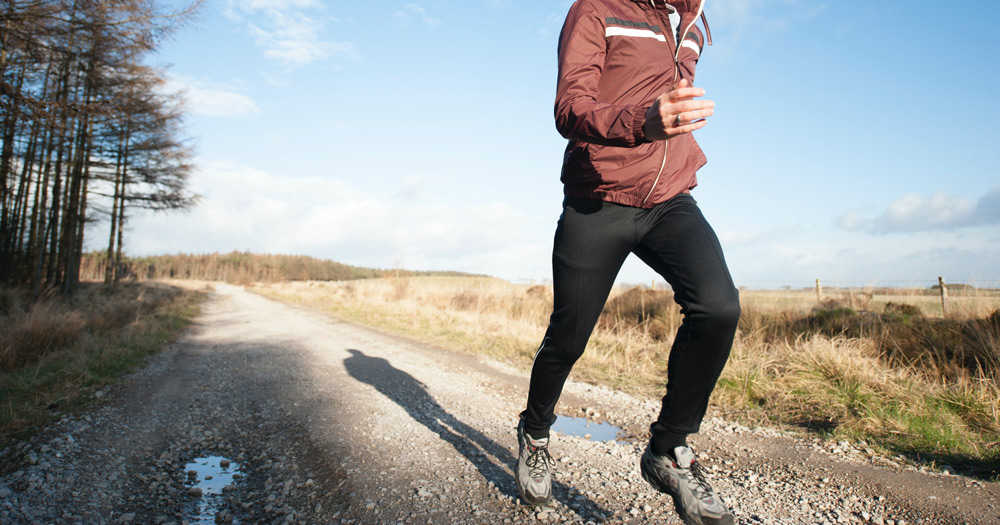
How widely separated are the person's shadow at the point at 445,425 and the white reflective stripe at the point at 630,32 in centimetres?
193

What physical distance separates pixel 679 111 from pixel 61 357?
23.2 feet

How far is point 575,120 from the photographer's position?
5.24 ft

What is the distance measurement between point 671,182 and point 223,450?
2.92 metres

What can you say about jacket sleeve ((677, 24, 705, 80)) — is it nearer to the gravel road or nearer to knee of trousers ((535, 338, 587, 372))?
knee of trousers ((535, 338, 587, 372))

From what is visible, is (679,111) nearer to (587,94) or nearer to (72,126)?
(587,94)

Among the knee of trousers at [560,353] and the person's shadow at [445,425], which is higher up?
the knee of trousers at [560,353]

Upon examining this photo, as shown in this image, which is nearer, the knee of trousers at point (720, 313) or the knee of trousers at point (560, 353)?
the knee of trousers at point (720, 313)

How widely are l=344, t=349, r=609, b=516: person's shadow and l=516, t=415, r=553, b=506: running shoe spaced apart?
145 mm

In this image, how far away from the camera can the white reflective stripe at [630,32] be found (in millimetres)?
1927

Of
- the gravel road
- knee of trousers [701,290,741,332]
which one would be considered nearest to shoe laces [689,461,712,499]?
the gravel road

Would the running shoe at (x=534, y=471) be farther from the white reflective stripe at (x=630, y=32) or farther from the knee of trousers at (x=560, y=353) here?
the white reflective stripe at (x=630, y=32)

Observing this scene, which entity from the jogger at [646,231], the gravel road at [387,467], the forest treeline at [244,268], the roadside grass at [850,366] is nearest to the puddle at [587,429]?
the gravel road at [387,467]

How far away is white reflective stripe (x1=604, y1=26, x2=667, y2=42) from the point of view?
1927 millimetres

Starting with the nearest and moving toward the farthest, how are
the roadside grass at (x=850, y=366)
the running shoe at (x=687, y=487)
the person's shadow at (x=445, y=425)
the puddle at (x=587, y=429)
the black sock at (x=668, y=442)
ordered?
the running shoe at (x=687, y=487) → the black sock at (x=668, y=442) → the person's shadow at (x=445, y=425) → the roadside grass at (x=850, y=366) → the puddle at (x=587, y=429)
